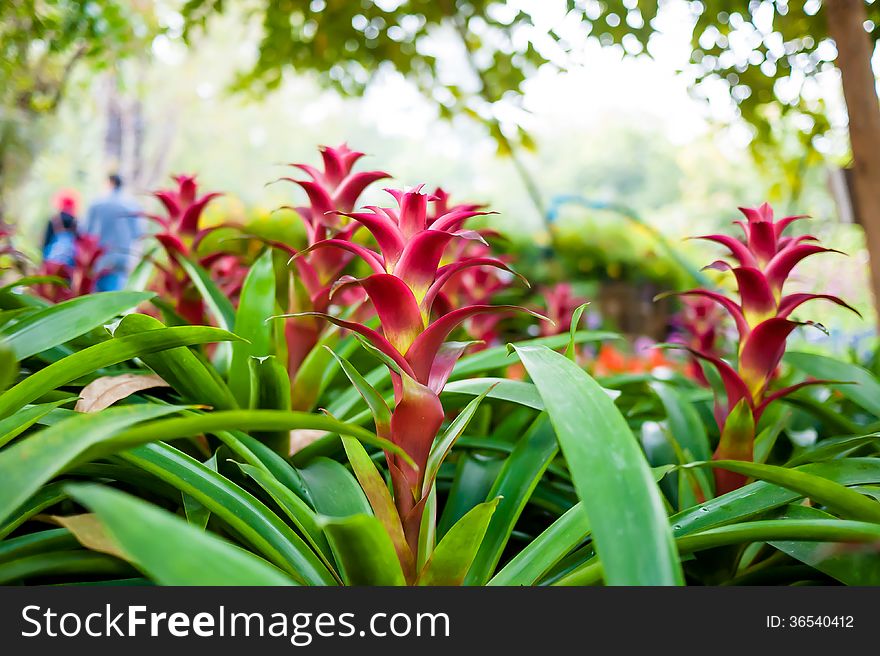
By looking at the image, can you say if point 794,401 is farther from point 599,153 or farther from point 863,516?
point 599,153

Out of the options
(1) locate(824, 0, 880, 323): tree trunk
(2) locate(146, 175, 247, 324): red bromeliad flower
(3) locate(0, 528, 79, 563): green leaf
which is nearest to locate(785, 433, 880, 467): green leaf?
(1) locate(824, 0, 880, 323): tree trunk

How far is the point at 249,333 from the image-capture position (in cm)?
111

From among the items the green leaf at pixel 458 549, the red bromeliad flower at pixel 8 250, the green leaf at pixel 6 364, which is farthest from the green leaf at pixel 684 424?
the red bromeliad flower at pixel 8 250

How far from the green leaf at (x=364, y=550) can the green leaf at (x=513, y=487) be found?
0.50 ft

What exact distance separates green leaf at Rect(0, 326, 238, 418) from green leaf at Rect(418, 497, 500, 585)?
381mm

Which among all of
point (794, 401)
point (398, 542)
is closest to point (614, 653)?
point (398, 542)

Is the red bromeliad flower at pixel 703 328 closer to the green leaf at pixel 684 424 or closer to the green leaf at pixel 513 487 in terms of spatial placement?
the green leaf at pixel 684 424

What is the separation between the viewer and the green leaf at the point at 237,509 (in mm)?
697

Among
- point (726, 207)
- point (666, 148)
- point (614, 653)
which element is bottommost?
point (614, 653)

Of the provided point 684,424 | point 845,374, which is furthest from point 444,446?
point 845,374

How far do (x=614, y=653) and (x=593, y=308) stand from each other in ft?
13.1

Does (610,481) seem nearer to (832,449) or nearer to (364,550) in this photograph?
(364,550)

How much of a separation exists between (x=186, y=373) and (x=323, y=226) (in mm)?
345

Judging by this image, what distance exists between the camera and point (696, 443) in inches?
45.8
